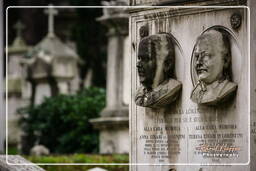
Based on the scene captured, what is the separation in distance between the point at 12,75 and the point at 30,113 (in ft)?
25.0

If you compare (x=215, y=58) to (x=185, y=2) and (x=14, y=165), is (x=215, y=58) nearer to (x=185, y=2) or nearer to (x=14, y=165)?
(x=185, y=2)

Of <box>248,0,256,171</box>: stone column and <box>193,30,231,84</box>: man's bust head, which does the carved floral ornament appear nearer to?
<box>193,30,231,84</box>: man's bust head

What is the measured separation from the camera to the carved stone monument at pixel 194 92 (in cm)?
1087

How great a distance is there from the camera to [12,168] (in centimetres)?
1087

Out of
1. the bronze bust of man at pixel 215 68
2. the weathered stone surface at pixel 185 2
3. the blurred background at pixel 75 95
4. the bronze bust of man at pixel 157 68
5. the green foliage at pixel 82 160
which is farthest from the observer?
the blurred background at pixel 75 95

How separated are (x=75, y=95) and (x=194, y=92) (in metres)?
13.3

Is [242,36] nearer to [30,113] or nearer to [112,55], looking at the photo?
[112,55]

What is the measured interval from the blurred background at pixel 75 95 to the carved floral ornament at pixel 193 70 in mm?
2557

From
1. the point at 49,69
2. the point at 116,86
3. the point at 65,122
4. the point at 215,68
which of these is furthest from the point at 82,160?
the point at 49,69

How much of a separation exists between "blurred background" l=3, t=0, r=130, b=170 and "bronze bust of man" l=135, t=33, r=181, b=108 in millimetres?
2553

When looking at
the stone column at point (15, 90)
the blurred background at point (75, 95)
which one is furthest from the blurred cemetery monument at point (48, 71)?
the stone column at point (15, 90)

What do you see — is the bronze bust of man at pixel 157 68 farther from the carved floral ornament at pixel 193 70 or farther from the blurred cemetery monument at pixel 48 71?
the blurred cemetery monument at pixel 48 71

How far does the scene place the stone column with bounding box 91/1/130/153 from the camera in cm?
2008

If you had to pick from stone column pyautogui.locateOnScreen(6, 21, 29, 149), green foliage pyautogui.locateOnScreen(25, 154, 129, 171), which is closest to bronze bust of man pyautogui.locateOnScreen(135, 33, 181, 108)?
green foliage pyautogui.locateOnScreen(25, 154, 129, 171)
